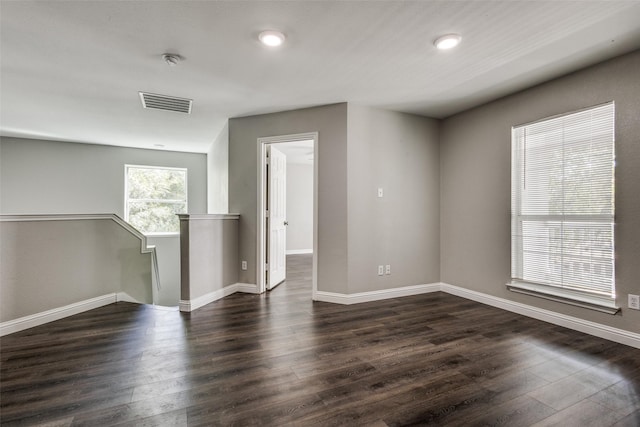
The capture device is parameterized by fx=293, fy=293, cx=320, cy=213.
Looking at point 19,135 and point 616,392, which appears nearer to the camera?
point 616,392

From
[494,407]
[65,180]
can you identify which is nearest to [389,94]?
[494,407]

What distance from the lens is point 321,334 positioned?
2.68 meters

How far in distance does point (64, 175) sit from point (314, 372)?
6.39 meters

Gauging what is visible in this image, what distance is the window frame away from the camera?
101 inches

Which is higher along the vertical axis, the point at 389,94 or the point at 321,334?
the point at 389,94

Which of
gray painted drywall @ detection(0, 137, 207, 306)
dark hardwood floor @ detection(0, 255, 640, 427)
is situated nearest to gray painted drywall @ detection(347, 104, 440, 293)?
dark hardwood floor @ detection(0, 255, 640, 427)

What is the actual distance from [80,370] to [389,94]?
12.2 feet

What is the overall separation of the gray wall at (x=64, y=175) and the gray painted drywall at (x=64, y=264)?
2.89m

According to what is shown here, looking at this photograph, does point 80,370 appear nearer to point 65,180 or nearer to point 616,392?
point 616,392

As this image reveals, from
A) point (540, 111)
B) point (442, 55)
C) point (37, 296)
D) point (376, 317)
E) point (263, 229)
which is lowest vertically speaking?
point (376, 317)

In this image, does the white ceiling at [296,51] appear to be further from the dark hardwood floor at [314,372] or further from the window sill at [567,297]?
the dark hardwood floor at [314,372]

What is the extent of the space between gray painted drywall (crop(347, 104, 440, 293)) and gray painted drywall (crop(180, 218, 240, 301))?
1.67 meters

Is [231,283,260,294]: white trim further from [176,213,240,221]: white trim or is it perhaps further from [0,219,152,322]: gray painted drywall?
[0,219,152,322]: gray painted drywall

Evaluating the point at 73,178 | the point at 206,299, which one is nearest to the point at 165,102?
the point at 206,299
